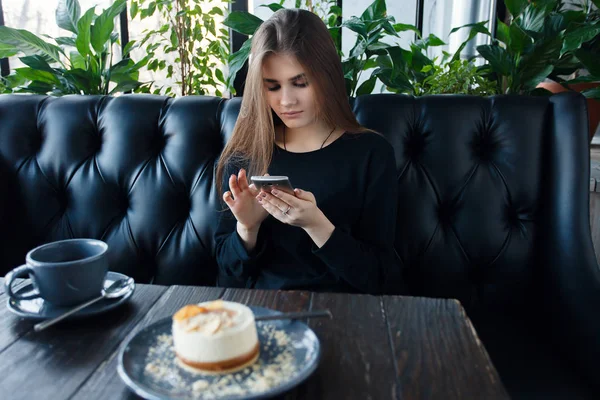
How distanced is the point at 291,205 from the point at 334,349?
374 millimetres

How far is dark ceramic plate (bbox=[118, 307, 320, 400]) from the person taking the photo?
0.49 m

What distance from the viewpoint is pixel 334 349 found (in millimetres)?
607

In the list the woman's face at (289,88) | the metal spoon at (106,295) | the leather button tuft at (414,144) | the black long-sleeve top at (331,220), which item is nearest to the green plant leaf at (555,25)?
the leather button tuft at (414,144)

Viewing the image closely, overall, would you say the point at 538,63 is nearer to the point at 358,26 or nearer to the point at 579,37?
the point at 579,37

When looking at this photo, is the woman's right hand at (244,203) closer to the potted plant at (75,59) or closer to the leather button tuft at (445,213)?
the leather button tuft at (445,213)

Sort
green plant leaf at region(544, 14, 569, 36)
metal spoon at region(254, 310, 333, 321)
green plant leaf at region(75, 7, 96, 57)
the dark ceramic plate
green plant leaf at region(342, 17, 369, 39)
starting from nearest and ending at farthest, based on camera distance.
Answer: the dark ceramic plate
metal spoon at region(254, 310, 333, 321)
green plant leaf at region(544, 14, 569, 36)
green plant leaf at region(342, 17, 369, 39)
green plant leaf at region(75, 7, 96, 57)

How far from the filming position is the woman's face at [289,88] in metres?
1.15

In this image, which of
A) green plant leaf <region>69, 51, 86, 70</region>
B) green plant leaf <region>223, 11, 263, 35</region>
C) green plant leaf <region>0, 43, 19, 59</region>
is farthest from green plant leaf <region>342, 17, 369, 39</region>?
green plant leaf <region>0, 43, 19, 59</region>

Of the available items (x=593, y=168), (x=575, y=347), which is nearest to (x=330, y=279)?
(x=575, y=347)

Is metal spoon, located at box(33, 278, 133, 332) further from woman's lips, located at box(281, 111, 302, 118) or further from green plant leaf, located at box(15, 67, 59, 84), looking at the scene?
green plant leaf, located at box(15, 67, 59, 84)

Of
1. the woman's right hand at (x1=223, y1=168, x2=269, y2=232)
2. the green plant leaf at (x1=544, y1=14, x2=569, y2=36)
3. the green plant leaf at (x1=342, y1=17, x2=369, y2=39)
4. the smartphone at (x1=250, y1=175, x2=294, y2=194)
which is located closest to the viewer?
the smartphone at (x1=250, y1=175, x2=294, y2=194)

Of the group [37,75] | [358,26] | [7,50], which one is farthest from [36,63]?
[358,26]

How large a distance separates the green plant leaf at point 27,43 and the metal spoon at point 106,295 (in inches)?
55.8

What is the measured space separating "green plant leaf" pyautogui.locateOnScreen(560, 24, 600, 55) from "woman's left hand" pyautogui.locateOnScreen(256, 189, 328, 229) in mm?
945
